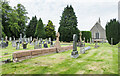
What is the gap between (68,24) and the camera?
3297cm

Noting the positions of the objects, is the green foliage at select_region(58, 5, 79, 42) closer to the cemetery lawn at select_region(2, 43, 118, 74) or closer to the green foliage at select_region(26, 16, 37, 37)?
the green foliage at select_region(26, 16, 37, 37)

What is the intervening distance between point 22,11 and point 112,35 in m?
39.3

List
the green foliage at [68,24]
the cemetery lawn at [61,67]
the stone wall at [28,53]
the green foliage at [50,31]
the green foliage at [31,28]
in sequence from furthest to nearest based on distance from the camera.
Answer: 1. the green foliage at [50,31]
2. the green foliage at [31,28]
3. the green foliage at [68,24]
4. the stone wall at [28,53]
5. the cemetery lawn at [61,67]

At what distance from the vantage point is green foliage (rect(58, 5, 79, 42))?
33.0m

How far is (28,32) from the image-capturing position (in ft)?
162

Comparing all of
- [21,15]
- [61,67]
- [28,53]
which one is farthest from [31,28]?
[61,67]

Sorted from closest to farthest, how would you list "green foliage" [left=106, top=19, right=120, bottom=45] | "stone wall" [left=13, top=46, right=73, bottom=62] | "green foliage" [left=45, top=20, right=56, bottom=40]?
"stone wall" [left=13, top=46, right=73, bottom=62], "green foliage" [left=106, top=19, right=120, bottom=45], "green foliage" [left=45, top=20, right=56, bottom=40]

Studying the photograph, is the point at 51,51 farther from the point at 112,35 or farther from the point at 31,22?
the point at 31,22

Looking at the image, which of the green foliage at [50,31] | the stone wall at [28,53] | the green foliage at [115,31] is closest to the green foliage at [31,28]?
the green foliage at [50,31]

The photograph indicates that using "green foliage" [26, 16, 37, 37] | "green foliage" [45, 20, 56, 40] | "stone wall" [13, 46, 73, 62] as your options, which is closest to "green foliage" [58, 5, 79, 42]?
"green foliage" [45, 20, 56, 40]

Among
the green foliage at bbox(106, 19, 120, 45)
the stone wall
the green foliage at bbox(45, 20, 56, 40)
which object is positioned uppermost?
the green foliage at bbox(45, 20, 56, 40)

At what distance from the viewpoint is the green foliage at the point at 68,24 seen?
1298 inches

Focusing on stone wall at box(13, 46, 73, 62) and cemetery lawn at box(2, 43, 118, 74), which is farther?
stone wall at box(13, 46, 73, 62)

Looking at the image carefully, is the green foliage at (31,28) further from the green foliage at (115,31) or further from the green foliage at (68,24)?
the green foliage at (115,31)
